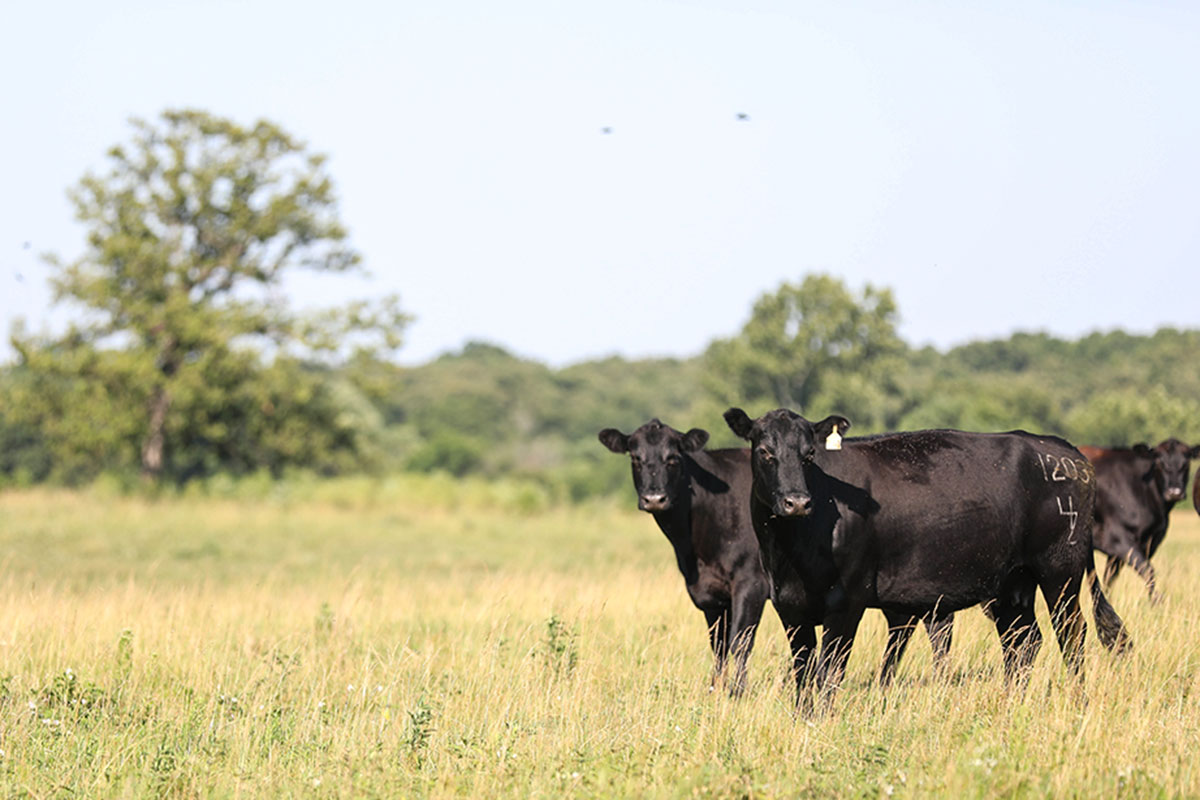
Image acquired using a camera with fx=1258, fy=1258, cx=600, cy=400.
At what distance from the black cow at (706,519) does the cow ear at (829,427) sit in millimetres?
1436

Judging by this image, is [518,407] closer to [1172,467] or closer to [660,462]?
[1172,467]

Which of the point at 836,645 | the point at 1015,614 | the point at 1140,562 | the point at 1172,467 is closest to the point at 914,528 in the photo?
the point at 836,645

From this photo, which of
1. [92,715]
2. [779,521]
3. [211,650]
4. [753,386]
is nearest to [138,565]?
[211,650]

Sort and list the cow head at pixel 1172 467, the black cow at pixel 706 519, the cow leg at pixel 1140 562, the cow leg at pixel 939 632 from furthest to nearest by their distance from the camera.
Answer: the cow head at pixel 1172 467
the cow leg at pixel 1140 562
the black cow at pixel 706 519
the cow leg at pixel 939 632

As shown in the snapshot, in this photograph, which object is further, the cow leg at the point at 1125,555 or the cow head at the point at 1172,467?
the cow head at the point at 1172,467

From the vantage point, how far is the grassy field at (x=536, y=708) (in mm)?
5801

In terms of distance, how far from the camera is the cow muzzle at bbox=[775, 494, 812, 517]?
23.6 feet

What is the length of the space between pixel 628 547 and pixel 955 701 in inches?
693

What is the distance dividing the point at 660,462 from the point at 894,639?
213 cm

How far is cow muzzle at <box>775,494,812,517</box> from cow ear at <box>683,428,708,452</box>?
2149 millimetres

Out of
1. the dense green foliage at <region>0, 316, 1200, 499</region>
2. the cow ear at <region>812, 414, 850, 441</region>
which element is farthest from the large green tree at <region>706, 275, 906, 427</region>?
the cow ear at <region>812, 414, 850, 441</region>

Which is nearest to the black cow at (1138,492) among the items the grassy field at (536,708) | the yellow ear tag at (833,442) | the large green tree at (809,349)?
the grassy field at (536,708)

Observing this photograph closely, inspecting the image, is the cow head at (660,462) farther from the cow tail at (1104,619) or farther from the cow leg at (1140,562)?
the cow leg at (1140,562)

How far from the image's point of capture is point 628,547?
2441 cm
